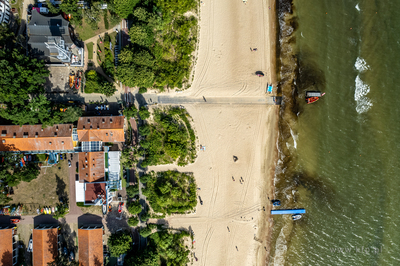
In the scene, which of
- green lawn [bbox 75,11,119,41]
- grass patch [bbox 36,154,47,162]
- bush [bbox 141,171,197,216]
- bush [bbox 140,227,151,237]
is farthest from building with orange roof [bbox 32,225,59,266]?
green lawn [bbox 75,11,119,41]

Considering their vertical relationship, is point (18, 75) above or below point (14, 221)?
above

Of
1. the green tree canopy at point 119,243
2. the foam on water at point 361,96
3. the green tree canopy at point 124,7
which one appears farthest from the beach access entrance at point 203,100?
the green tree canopy at point 119,243

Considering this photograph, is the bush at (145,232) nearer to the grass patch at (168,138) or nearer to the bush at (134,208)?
the bush at (134,208)

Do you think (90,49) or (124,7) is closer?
(124,7)

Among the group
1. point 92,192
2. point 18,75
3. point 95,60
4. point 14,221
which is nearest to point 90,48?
point 95,60

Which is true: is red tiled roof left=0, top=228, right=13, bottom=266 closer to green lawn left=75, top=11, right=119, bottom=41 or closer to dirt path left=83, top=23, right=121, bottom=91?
dirt path left=83, top=23, right=121, bottom=91

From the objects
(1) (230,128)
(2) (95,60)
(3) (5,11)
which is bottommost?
(1) (230,128)

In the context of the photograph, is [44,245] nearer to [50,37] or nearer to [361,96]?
[50,37]
